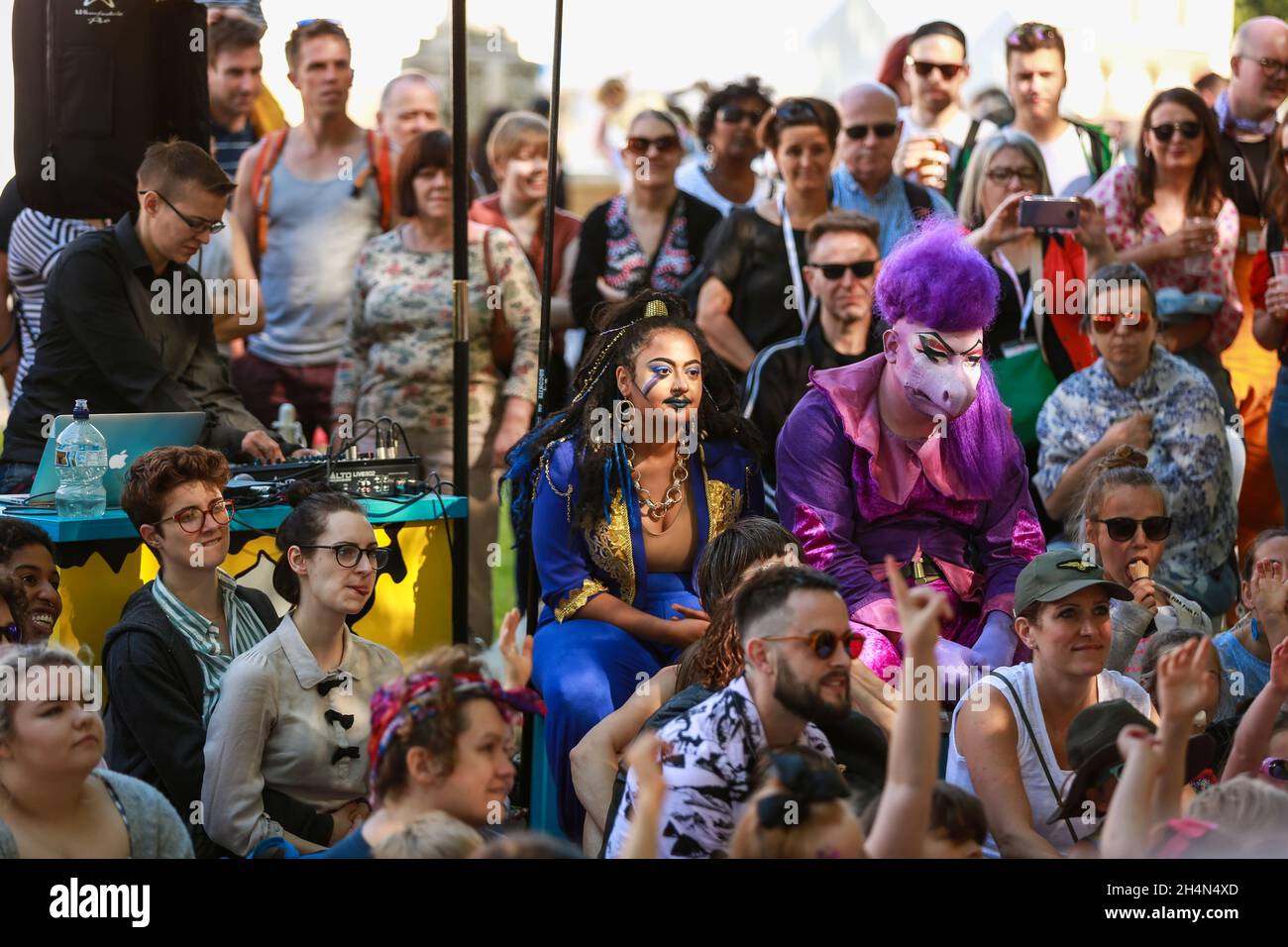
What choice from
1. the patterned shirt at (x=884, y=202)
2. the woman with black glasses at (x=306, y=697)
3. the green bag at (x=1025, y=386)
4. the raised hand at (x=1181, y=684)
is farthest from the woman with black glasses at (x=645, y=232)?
the raised hand at (x=1181, y=684)

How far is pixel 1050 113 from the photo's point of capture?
247 inches

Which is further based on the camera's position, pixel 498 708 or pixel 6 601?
pixel 6 601

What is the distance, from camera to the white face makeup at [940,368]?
13.6ft

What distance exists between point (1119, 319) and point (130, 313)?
2964 mm

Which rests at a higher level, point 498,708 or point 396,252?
point 396,252

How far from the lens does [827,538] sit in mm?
4160

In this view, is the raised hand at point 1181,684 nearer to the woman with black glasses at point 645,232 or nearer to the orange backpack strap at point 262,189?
the woman with black glasses at point 645,232

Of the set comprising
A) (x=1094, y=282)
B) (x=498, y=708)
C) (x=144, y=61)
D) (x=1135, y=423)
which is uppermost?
(x=144, y=61)

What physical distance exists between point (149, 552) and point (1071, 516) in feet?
8.26

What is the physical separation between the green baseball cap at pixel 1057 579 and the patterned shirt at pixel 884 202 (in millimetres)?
2286

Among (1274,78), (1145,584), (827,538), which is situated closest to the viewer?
(827,538)

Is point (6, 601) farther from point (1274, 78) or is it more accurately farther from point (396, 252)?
point (1274, 78)
